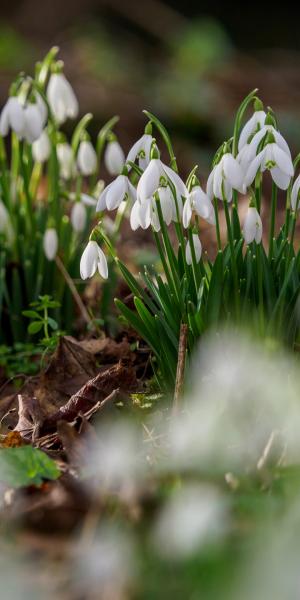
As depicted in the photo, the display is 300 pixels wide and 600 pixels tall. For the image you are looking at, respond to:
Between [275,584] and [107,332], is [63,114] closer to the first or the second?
[107,332]

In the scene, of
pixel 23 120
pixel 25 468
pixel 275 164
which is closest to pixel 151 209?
pixel 275 164

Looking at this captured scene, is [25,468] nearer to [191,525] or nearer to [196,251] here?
[191,525]

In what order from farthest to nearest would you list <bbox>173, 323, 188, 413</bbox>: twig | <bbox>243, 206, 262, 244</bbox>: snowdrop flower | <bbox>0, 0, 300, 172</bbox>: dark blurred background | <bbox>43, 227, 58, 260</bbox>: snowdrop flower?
<bbox>0, 0, 300, 172</bbox>: dark blurred background, <bbox>43, 227, 58, 260</bbox>: snowdrop flower, <bbox>243, 206, 262, 244</bbox>: snowdrop flower, <bbox>173, 323, 188, 413</bbox>: twig

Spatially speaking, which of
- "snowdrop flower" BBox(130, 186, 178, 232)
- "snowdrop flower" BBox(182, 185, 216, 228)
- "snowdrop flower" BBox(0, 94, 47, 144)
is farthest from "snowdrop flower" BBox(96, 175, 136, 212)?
"snowdrop flower" BBox(0, 94, 47, 144)

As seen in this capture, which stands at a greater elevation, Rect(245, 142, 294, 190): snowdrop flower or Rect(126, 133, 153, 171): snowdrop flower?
Rect(126, 133, 153, 171): snowdrop flower

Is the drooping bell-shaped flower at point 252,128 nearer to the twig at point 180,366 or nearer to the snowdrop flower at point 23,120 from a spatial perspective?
the twig at point 180,366

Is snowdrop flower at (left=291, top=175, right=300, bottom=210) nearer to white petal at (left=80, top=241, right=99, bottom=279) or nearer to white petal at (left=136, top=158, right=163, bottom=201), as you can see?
white petal at (left=136, top=158, right=163, bottom=201)

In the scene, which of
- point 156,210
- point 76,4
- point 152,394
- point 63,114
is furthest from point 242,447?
point 76,4
